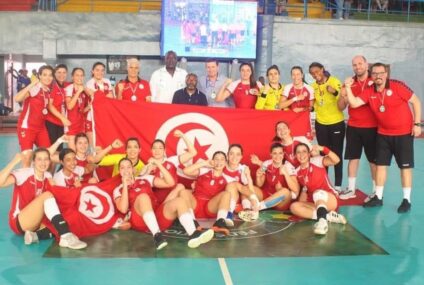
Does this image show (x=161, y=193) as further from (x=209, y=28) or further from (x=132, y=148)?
(x=209, y=28)

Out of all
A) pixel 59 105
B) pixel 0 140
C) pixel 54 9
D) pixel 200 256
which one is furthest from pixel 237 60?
pixel 200 256

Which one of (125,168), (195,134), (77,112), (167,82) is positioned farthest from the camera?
(167,82)

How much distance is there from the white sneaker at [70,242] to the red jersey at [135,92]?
283 cm

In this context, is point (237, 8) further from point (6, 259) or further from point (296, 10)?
point (6, 259)

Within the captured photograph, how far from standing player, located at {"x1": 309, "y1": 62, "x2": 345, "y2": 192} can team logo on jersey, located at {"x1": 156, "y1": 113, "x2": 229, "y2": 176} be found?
5.14 feet

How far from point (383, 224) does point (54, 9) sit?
48.1 ft

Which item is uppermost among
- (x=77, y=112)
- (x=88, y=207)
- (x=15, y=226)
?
(x=77, y=112)

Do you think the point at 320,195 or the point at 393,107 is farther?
the point at 393,107

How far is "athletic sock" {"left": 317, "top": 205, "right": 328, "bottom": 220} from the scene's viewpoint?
5.57 m

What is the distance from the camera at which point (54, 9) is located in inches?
678

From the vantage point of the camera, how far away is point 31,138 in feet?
21.3

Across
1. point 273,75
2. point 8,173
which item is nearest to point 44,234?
point 8,173

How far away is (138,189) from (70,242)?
0.93 m

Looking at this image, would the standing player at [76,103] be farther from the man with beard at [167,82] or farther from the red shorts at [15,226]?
the red shorts at [15,226]
